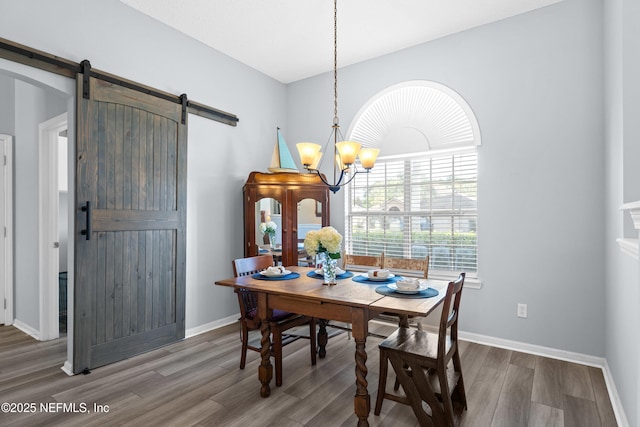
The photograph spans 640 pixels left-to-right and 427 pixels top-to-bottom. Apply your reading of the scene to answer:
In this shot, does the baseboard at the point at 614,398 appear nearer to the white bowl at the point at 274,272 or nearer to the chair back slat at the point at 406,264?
the chair back slat at the point at 406,264

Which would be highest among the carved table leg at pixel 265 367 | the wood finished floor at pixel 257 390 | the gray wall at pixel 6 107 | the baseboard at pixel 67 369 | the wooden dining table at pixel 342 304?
the gray wall at pixel 6 107

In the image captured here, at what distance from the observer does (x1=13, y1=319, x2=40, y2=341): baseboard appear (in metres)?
3.47

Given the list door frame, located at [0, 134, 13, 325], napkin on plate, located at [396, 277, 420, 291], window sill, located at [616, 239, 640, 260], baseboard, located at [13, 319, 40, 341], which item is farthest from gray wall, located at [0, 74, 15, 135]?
window sill, located at [616, 239, 640, 260]

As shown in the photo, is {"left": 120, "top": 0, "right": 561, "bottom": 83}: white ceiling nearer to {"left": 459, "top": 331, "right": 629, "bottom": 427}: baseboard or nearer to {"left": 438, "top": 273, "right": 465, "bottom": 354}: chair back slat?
{"left": 438, "top": 273, "right": 465, "bottom": 354}: chair back slat

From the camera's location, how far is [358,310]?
200cm

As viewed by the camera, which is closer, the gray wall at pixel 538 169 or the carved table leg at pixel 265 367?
the carved table leg at pixel 265 367

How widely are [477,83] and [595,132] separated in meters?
1.09

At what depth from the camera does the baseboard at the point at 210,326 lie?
3.58m

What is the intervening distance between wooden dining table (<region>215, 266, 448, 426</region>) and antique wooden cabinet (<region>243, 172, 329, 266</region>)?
1212 millimetres

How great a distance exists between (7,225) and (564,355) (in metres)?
5.66

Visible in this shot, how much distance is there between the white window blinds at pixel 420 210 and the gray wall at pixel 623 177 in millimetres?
1172

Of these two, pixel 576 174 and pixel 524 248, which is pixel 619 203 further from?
pixel 524 248

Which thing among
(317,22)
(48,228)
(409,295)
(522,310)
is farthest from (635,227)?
(48,228)

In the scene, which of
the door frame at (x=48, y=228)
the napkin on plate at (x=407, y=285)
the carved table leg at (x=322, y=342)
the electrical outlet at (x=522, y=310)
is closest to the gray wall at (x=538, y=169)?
the electrical outlet at (x=522, y=310)
